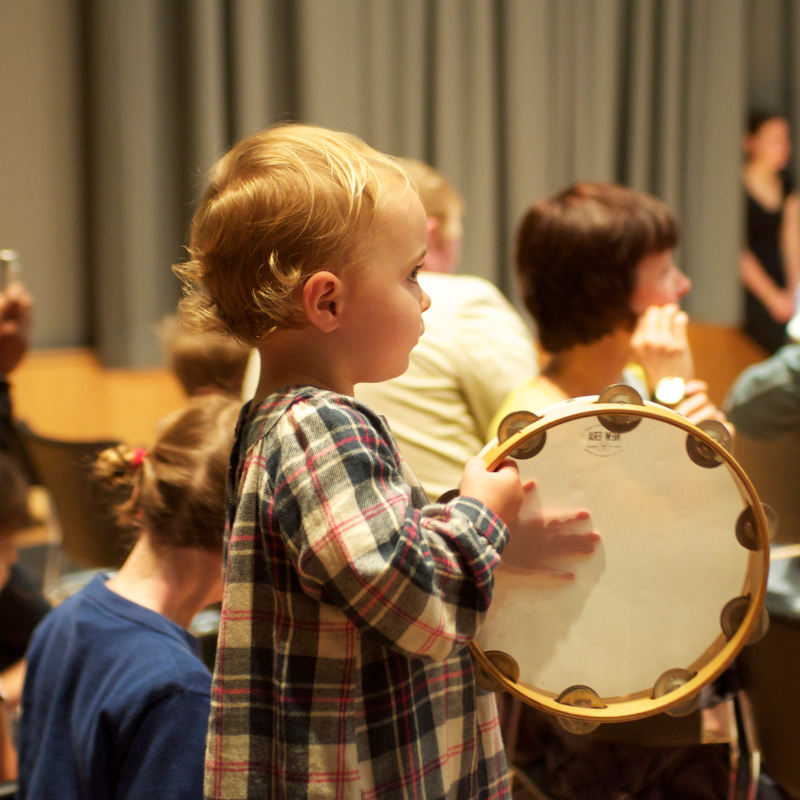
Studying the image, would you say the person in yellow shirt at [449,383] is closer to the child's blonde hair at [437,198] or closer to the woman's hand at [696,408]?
the child's blonde hair at [437,198]

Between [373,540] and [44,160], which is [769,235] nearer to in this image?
[44,160]

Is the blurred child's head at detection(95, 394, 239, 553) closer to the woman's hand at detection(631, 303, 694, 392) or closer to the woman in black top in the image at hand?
the woman's hand at detection(631, 303, 694, 392)

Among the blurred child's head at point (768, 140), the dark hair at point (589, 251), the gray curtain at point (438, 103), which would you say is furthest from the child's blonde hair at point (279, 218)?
the blurred child's head at point (768, 140)

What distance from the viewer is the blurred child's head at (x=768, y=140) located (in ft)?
15.3

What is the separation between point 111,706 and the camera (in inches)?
37.2

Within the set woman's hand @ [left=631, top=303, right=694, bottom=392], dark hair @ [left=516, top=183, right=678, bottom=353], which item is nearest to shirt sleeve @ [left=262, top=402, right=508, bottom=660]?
woman's hand @ [left=631, top=303, right=694, bottom=392]

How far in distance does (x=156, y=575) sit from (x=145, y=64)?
8.79 ft

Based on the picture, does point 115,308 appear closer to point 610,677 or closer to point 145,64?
point 145,64

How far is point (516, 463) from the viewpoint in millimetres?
871

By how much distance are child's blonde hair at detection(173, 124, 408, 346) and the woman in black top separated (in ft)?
14.2

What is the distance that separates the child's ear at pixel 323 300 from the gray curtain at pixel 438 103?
1.91 metres

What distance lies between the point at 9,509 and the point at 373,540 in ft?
3.67

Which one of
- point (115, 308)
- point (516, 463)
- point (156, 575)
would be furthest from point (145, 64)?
point (516, 463)

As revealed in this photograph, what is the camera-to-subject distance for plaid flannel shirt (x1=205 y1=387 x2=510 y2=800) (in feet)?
2.25
